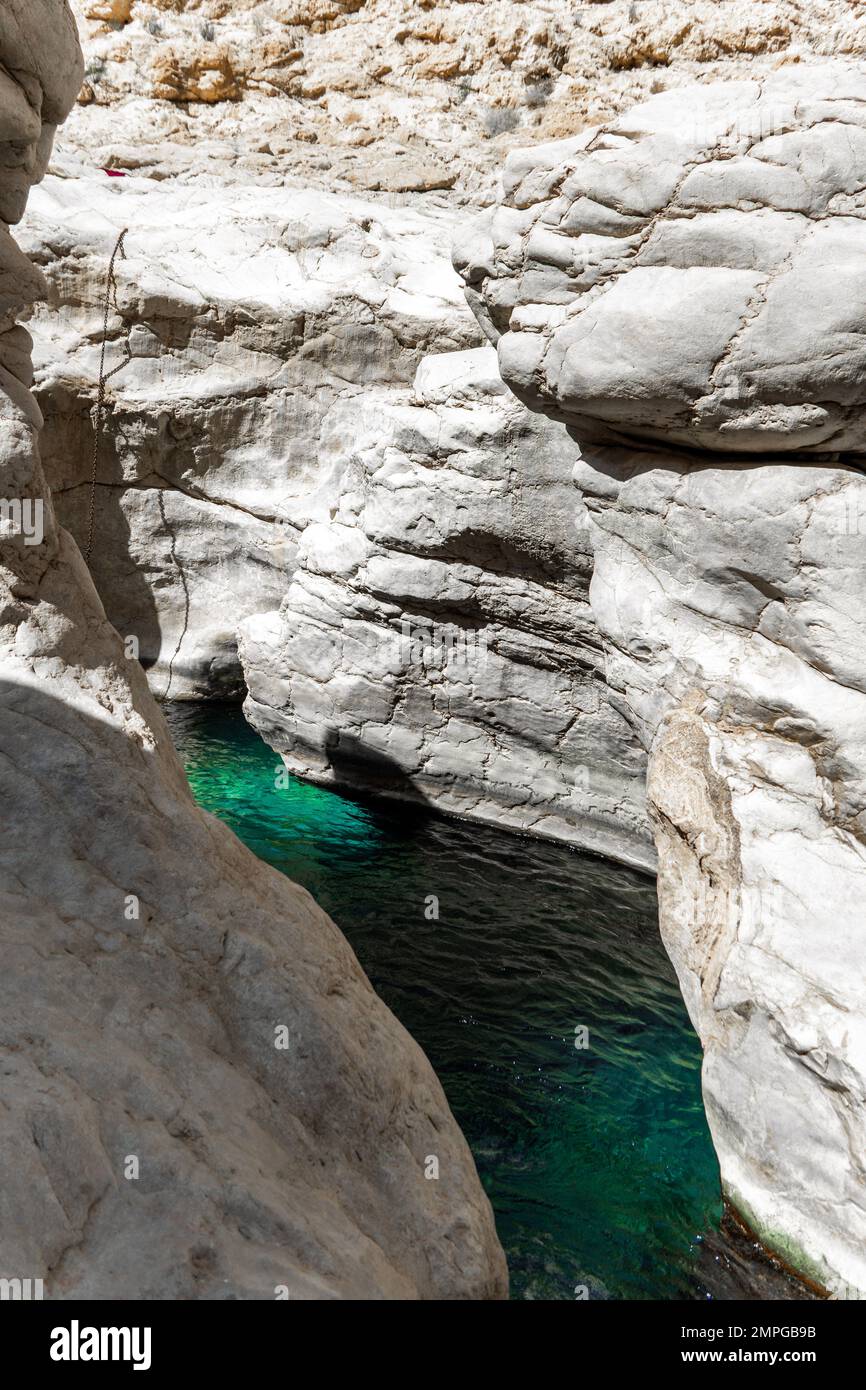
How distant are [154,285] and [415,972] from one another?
10464 millimetres

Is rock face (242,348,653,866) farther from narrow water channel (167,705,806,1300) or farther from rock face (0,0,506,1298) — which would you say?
rock face (0,0,506,1298)

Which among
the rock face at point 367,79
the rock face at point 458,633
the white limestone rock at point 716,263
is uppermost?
the rock face at point 367,79

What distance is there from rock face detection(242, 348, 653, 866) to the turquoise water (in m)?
0.68

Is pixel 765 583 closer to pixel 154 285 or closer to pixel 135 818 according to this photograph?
pixel 135 818

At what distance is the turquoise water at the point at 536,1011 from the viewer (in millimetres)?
6180

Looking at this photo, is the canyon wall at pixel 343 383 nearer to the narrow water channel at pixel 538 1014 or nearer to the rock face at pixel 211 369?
the rock face at pixel 211 369

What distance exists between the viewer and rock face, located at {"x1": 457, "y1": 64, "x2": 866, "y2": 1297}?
597 centimetres

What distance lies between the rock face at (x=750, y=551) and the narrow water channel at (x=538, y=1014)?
729 mm

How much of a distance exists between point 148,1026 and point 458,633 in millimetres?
7956

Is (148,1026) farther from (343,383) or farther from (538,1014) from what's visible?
(343,383)

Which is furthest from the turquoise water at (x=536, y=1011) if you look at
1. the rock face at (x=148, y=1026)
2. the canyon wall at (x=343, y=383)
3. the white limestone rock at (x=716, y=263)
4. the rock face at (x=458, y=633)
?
the white limestone rock at (x=716, y=263)

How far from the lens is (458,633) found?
11.4 meters

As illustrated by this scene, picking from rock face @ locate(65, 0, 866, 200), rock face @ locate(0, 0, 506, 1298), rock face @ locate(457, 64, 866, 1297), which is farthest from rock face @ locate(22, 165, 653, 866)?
rock face @ locate(0, 0, 506, 1298)

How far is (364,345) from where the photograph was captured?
13.8 meters
